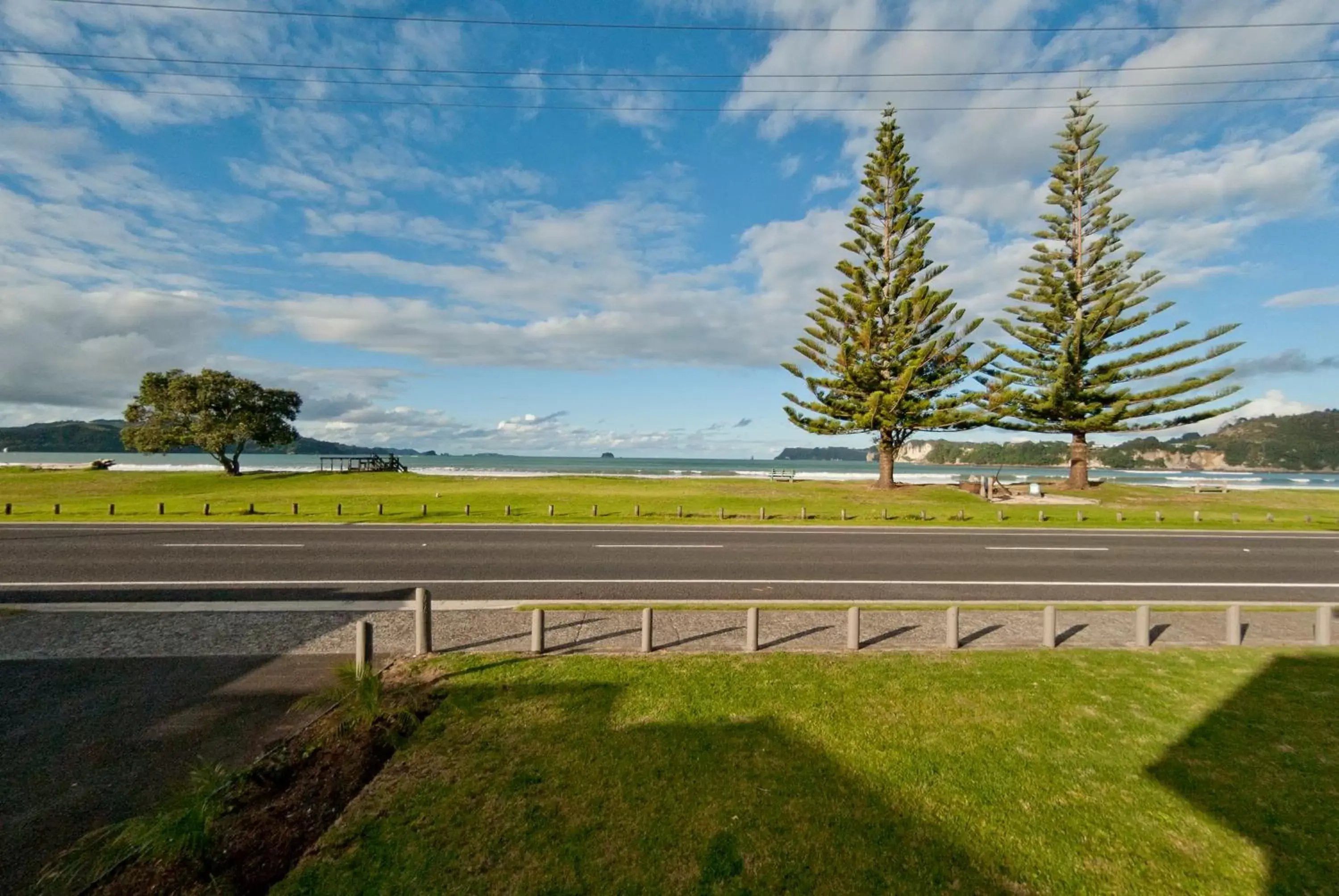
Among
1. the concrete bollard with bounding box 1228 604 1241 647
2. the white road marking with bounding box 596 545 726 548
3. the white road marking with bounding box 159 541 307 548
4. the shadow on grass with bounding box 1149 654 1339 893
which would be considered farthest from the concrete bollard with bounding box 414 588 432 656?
the concrete bollard with bounding box 1228 604 1241 647

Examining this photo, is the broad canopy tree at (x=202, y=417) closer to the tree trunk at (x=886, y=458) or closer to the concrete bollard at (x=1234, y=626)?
the tree trunk at (x=886, y=458)

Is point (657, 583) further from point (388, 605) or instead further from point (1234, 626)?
point (1234, 626)

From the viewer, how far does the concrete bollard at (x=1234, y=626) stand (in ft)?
23.7

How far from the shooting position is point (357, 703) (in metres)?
5.16

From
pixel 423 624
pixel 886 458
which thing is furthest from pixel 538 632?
pixel 886 458

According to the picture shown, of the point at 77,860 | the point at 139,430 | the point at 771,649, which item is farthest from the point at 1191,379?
the point at 139,430

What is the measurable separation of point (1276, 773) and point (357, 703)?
7.36 m

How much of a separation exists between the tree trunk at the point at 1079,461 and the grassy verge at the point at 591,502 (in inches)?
48.1

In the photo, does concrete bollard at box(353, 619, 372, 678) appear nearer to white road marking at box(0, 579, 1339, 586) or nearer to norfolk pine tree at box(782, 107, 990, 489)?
white road marking at box(0, 579, 1339, 586)

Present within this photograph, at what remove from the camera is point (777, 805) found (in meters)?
3.89

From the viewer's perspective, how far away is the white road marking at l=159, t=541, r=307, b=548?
46.1 ft

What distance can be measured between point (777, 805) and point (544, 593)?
21.8ft

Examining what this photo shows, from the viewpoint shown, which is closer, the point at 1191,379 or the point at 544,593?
the point at 544,593

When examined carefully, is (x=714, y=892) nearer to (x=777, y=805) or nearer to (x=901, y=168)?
(x=777, y=805)
